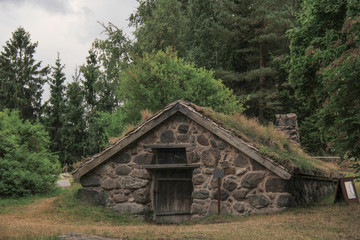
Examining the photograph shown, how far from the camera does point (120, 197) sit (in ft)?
45.7

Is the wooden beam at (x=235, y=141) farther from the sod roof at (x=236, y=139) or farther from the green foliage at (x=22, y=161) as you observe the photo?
the green foliage at (x=22, y=161)

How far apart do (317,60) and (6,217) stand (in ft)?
35.8

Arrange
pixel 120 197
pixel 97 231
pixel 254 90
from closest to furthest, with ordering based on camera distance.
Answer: pixel 97 231 < pixel 120 197 < pixel 254 90

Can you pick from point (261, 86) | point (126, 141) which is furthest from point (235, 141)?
point (261, 86)

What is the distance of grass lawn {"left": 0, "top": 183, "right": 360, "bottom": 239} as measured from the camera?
8805 millimetres

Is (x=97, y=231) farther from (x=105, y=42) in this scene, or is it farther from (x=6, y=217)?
(x=105, y=42)

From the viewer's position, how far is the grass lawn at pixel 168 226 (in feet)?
28.9

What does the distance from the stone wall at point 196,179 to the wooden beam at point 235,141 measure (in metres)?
0.31

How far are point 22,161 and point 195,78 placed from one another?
10.9m

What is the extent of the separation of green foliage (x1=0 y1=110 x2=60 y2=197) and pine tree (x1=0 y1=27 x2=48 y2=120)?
67.9 ft

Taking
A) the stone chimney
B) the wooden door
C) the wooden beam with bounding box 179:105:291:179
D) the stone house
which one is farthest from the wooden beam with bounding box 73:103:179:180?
the stone chimney

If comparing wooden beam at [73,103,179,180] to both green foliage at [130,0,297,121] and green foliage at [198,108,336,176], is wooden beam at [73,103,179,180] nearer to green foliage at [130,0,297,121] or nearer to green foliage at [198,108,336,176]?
green foliage at [198,108,336,176]

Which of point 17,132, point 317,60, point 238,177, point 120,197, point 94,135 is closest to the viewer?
point 317,60

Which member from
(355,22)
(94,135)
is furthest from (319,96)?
(94,135)
